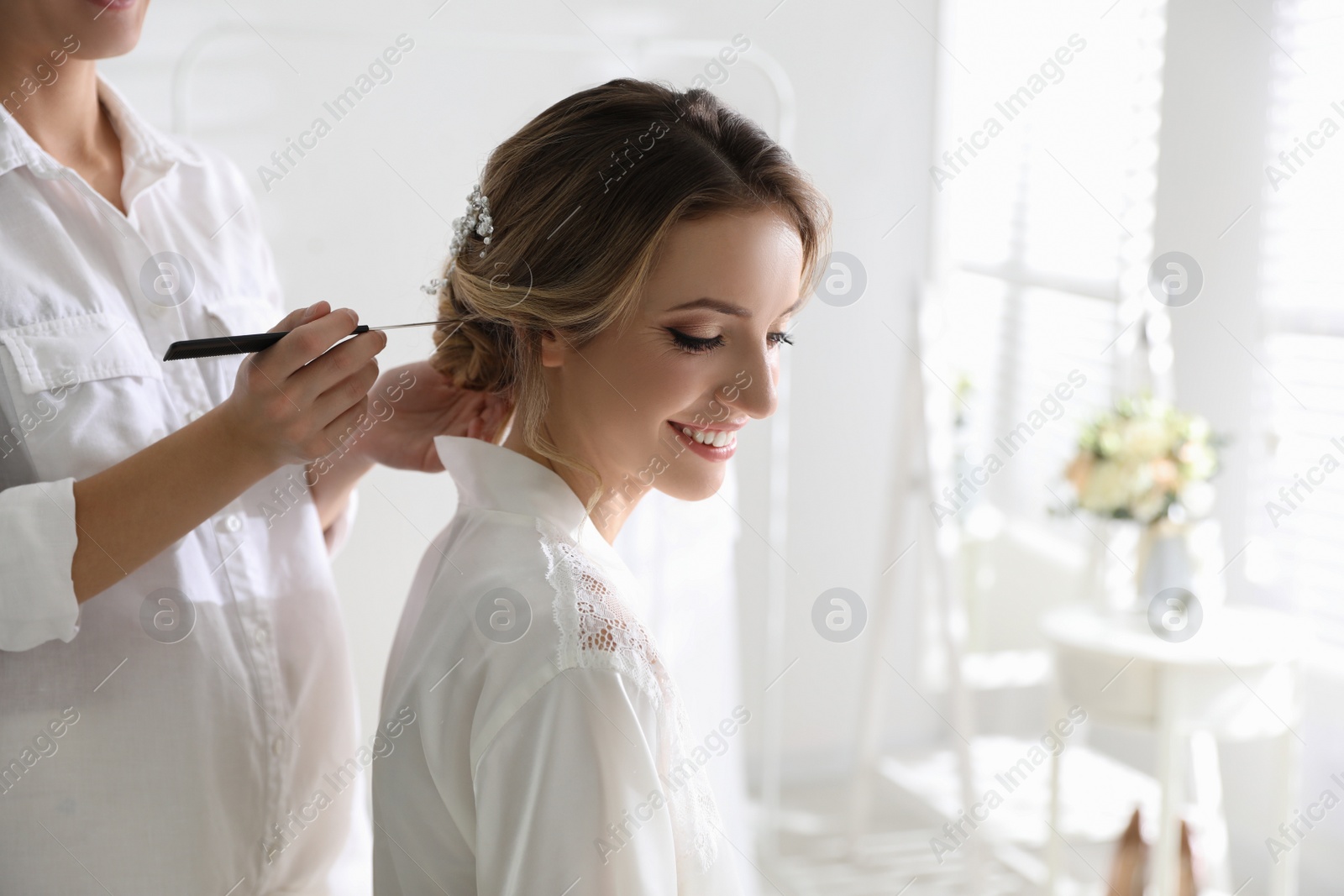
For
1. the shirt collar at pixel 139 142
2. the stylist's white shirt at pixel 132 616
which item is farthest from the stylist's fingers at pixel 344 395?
the shirt collar at pixel 139 142

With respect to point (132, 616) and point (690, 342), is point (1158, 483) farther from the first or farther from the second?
point (132, 616)

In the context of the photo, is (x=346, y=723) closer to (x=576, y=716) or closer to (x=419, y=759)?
(x=419, y=759)

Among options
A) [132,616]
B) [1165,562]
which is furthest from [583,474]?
[1165,562]

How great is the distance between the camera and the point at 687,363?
111 centimetres

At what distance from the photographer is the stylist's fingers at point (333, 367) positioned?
1.02 metres

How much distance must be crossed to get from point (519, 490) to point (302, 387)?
0.78 ft

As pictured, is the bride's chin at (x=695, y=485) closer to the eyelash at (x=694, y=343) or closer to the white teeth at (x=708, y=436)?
the white teeth at (x=708, y=436)

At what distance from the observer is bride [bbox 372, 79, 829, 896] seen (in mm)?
922

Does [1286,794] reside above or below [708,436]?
below

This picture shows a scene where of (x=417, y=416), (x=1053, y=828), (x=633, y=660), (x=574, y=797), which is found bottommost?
(x=1053, y=828)

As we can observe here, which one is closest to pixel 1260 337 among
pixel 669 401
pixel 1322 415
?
pixel 1322 415

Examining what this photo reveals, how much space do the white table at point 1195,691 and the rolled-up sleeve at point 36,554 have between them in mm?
1982

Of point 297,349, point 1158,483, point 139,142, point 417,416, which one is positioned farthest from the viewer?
point 1158,483

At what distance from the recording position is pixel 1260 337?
2615mm
